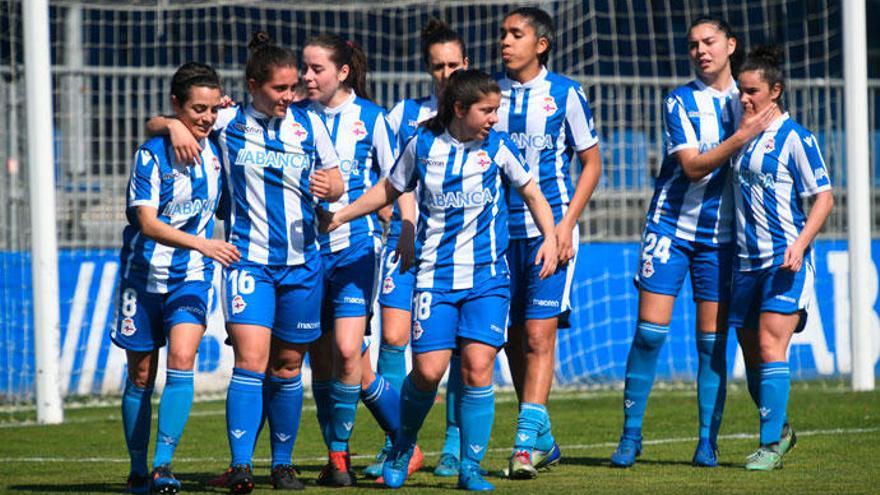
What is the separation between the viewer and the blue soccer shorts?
6.86 meters

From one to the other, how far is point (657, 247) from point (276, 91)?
224 centimetres

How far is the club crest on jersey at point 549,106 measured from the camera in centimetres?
766

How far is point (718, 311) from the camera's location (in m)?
7.86

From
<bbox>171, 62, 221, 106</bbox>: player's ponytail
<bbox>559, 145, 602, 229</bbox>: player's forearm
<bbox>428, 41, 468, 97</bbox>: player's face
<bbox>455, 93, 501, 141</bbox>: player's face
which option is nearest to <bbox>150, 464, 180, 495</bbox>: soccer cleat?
<bbox>171, 62, 221, 106</bbox>: player's ponytail

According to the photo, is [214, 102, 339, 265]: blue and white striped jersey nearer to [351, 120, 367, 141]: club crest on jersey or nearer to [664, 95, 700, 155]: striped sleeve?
[351, 120, 367, 141]: club crest on jersey

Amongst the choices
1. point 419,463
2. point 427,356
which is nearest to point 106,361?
point 419,463

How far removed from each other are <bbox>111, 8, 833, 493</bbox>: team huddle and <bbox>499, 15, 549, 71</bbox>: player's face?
0.04 feet

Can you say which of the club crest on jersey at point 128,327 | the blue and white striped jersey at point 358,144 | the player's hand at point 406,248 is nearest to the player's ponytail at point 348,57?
the blue and white striped jersey at point 358,144

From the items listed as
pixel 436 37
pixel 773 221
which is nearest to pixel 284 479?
pixel 436 37

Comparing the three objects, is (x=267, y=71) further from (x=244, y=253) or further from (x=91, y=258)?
(x=91, y=258)

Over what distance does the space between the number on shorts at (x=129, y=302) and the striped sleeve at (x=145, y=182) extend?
0.40 m

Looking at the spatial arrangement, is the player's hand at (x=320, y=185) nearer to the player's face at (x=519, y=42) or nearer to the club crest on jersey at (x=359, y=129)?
the club crest on jersey at (x=359, y=129)

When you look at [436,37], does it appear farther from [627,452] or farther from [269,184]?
[627,452]

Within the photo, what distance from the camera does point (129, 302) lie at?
691 centimetres
